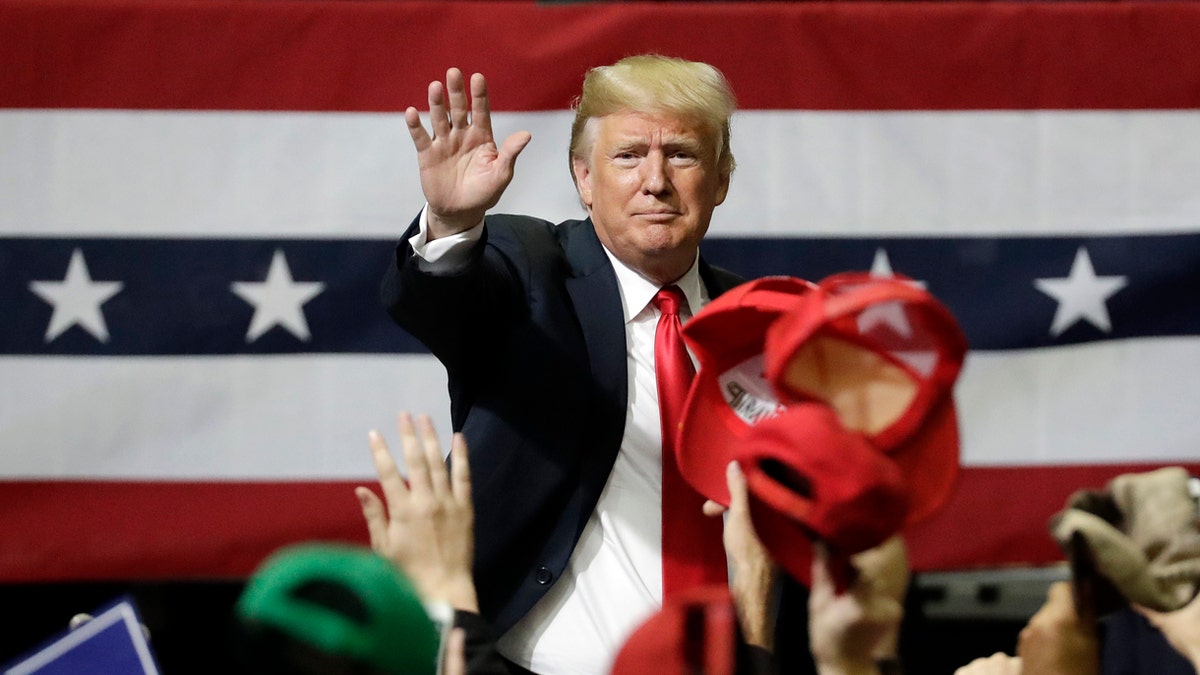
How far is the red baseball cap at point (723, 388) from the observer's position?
4.89ft

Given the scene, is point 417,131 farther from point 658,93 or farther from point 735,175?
point 735,175

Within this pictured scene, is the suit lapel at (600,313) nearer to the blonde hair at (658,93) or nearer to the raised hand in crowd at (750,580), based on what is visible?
the blonde hair at (658,93)

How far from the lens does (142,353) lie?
2.60m

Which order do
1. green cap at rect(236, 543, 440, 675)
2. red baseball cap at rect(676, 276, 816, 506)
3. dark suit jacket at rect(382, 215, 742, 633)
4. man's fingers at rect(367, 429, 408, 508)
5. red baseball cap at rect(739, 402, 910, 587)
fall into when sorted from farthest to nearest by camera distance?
dark suit jacket at rect(382, 215, 742, 633) → red baseball cap at rect(676, 276, 816, 506) → man's fingers at rect(367, 429, 408, 508) → red baseball cap at rect(739, 402, 910, 587) → green cap at rect(236, 543, 440, 675)

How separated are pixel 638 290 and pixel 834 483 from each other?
90 cm

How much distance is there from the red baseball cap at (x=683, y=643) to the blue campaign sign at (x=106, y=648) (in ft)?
2.50

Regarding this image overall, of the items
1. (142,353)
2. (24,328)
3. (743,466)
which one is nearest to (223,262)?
(142,353)

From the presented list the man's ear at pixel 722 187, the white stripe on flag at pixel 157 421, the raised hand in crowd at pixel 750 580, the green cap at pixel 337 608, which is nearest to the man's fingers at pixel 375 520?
the green cap at pixel 337 608

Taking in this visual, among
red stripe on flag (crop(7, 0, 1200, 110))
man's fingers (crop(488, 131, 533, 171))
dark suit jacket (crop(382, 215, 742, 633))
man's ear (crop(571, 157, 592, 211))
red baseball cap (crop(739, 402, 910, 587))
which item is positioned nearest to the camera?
red baseball cap (crop(739, 402, 910, 587))

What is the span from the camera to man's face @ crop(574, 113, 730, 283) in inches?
71.6

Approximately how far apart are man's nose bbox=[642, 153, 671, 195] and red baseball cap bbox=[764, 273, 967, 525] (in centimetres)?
73

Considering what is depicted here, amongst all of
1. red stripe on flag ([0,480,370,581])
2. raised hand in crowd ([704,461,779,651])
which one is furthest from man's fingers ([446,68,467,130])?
red stripe on flag ([0,480,370,581])

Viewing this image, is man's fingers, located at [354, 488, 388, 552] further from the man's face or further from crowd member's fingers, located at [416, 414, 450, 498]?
the man's face

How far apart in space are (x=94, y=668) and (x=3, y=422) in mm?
1265
